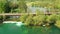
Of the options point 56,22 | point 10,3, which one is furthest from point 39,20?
point 10,3

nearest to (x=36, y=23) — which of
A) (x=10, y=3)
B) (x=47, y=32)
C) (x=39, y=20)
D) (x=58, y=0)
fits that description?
(x=39, y=20)

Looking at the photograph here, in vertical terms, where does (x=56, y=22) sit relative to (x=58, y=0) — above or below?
below

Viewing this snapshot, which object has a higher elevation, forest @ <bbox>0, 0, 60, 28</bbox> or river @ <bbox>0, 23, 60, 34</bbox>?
forest @ <bbox>0, 0, 60, 28</bbox>

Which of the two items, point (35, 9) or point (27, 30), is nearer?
point (27, 30)

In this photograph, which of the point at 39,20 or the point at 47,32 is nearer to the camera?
the point at 47,32

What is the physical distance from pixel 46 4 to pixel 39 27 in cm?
625

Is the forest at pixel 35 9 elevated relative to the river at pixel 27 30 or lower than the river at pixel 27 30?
elevated

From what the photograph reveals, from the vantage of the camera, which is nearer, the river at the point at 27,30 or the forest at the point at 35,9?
the river at the point at 27,30

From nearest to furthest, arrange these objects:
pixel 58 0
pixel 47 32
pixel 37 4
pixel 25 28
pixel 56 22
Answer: pixel 47 32 → pixel 25 28 → pixel 56 22 → pixel 58 0 → pixel 37 4

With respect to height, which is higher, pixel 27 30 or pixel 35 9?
pixel 35 9

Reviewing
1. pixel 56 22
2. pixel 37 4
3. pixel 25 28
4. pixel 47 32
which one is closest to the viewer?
pixel 47 32

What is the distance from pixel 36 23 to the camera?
16.8 meters

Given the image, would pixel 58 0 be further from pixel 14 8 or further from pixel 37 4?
pixel 14 8

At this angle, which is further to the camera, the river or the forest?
the forest
